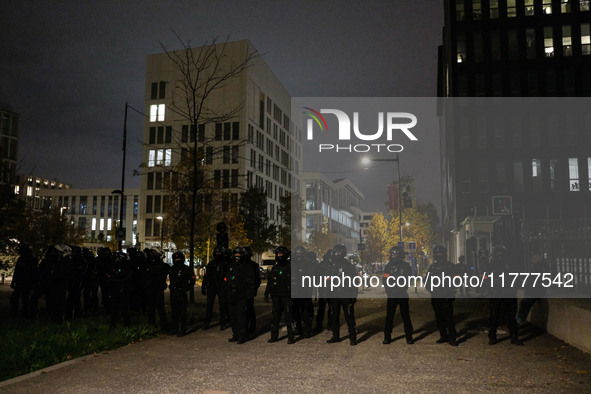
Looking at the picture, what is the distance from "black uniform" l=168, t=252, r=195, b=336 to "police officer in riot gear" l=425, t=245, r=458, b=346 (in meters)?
4.92

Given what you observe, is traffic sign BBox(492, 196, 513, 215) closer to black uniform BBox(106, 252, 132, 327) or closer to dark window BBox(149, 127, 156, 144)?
black uniform BBox(106, 252, 132, 327)

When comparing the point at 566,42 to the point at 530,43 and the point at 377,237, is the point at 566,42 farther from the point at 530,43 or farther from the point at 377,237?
the point at 377,237

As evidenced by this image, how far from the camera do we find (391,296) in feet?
35.1

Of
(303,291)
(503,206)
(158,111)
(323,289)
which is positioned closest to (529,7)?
(503,206)

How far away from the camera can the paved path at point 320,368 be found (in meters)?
7.04

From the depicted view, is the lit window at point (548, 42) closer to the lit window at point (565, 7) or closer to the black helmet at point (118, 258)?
the lit window at point (565, 7)

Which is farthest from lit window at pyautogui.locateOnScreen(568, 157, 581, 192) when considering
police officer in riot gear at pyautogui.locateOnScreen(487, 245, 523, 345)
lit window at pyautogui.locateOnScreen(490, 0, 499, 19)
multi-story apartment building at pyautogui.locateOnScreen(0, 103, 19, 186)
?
multi-story apartment building at pyautogui.locateOnScreen(0, 103, 19, 186)

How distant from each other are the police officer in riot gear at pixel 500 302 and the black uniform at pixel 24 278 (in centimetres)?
1088

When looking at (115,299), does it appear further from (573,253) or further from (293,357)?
(573,253)

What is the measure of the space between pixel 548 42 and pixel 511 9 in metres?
4.28

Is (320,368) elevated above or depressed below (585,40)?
below

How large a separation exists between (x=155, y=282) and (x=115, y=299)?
924mm

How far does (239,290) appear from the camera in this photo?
35.4 feet

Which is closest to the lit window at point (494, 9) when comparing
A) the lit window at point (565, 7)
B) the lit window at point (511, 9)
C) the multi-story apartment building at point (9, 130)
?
the lit window at point (511, 9)
